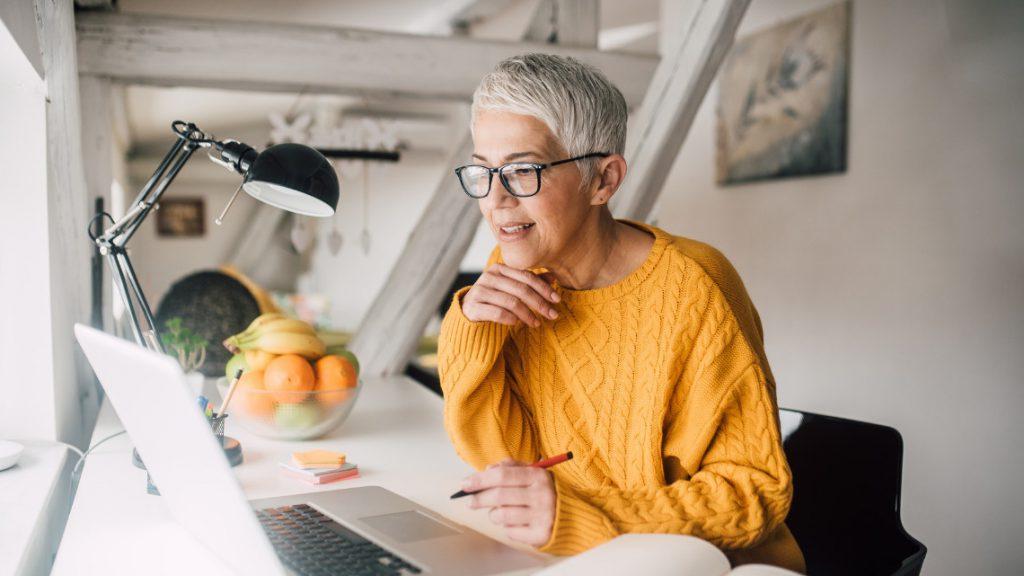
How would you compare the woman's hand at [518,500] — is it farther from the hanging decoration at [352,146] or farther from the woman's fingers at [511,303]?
the hanging decoration at [352,146]

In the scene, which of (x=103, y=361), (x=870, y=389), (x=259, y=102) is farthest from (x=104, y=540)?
(x=259, y=102)

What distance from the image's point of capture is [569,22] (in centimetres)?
253

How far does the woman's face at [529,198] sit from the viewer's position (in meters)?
1.21

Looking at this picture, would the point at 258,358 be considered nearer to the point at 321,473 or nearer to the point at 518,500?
the point at 321,473

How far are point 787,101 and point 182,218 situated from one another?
7.29 metres

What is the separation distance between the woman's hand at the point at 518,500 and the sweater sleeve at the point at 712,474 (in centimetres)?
1

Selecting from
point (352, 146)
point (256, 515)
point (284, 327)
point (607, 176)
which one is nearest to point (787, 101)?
point (352, 146)

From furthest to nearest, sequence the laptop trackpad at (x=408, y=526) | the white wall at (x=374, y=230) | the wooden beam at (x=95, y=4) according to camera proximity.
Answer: the white wall at (x=374, y=230) → the wooden beam at (x=95, y=4) → the laptop trackpad at (x=408, y=526)

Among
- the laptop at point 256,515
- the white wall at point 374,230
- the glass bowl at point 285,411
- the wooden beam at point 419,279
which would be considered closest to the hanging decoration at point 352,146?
the wooden beam at point 419,279

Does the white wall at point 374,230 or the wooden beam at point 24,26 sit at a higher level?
the wooden beam at point 24,26

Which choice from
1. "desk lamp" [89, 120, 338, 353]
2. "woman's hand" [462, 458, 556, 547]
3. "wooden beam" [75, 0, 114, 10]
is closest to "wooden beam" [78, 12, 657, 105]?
"wooden beam" [75, 0, 114, 10]

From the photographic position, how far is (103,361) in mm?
958

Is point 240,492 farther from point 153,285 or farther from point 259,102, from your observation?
point 153,285

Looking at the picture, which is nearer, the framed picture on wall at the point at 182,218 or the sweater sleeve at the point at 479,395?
the sweater sleeve at the point at 479,395
